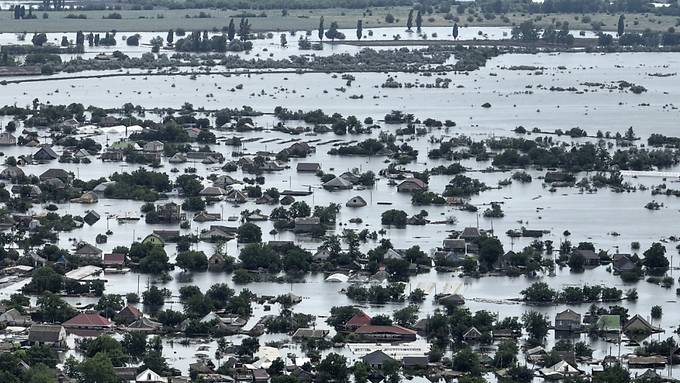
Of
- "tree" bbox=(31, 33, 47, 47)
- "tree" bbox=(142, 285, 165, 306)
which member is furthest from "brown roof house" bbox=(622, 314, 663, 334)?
"tree" bbox=(31, 33, 47, 47)

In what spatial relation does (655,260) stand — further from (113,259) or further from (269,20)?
(269,20)

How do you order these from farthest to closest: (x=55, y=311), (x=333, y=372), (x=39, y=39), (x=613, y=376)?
(x=39, y=39) < (x=55, y=311) < (x=333, y=372) < (x=613, y=376)

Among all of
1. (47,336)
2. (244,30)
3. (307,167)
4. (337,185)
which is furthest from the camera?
(244,30)

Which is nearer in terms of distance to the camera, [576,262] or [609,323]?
[609,323]

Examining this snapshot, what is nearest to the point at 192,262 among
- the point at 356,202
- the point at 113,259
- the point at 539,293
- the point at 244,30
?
the point at 113,259

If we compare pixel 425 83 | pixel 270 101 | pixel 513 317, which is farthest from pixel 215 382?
pixel 425 83

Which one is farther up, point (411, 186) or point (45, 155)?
point (411, 186)

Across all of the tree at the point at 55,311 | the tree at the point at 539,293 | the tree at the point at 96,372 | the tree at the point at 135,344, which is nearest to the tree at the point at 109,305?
the tree at the point at 55,311

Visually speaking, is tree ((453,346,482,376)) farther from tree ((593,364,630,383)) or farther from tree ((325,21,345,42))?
tree ((325,21,345,42))
